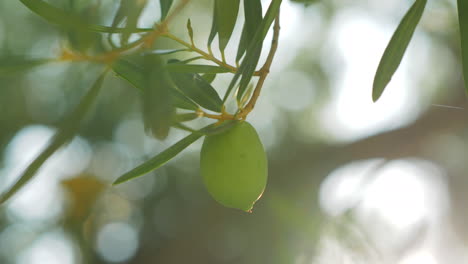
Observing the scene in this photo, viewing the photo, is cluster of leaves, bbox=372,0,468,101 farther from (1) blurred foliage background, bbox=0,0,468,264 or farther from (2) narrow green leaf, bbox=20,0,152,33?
(1) blurred foliage background, bbox=0,0,468,264

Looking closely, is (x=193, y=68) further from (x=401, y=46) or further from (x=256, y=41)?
(x=401, y=46)

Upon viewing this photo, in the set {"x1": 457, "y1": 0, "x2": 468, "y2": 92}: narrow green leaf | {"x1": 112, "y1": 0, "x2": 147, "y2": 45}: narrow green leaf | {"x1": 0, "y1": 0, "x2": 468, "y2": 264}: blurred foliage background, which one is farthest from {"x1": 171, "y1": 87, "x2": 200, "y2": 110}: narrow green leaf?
{"x1": 0, "y1": 0, "x2": 468, "y2": 264}: blurred foliage background

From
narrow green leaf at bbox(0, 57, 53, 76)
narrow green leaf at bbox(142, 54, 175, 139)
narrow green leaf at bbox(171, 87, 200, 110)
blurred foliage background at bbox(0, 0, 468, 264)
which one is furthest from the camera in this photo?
blurred foliage background at bbox(0, 0, 468, 264)

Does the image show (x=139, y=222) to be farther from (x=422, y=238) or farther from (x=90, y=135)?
(x=422, y=238)

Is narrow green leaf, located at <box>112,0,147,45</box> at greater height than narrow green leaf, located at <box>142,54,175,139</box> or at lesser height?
greater

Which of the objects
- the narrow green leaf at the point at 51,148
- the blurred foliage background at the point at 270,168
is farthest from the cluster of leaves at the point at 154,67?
the blurred foliage background at the point at 270,168

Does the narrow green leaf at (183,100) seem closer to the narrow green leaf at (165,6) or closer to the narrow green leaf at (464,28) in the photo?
the narrow green leaf at (165,6)

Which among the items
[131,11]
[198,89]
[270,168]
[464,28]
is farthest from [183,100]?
[270,168]

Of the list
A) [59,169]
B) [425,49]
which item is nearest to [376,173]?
[425,49]
